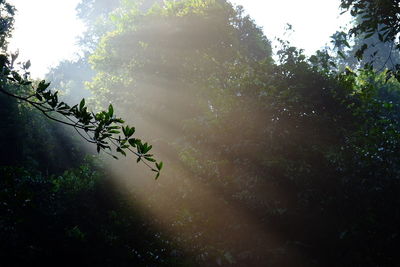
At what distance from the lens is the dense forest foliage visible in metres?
7.88

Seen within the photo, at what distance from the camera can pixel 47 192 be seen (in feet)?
31.1

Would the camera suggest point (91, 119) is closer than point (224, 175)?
Yes

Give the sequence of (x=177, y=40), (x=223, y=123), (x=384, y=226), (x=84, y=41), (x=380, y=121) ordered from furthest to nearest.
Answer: (x=84, y=41) → (x=177, y=40) → (x=223, y=123) → (x=380, y=121) → (x=384, y=226)

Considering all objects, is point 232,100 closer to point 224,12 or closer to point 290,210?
point 290,210

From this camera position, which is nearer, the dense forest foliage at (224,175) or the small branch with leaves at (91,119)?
the small branch with leaves at (91,119)

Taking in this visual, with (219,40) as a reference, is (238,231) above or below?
below

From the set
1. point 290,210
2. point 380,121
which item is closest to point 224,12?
point 380,121

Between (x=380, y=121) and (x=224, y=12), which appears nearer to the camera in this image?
(x=380, y=121)

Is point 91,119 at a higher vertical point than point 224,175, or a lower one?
lower

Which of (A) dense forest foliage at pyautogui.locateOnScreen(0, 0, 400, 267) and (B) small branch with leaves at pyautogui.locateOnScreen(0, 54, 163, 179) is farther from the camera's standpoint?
(A) dense forest foliage at pyautogui.locateOnScreen(0, 0, 400, 267)

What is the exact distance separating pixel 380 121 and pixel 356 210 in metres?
2.48

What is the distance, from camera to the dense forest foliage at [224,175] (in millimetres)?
7883

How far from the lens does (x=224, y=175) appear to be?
9367 millimetres

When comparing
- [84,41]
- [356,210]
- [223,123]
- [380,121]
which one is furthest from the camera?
[84,41]
